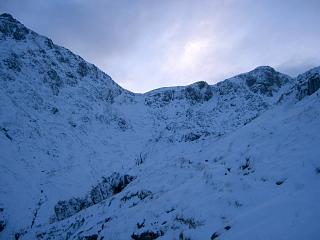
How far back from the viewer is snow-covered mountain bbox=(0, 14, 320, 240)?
37.5 feet

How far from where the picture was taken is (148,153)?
186 ft

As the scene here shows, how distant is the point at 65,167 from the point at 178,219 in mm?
38557

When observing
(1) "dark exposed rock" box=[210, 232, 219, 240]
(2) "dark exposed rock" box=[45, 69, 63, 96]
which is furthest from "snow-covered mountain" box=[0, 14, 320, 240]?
(2) "dark exposed rock" box=[45, 69, 63, 96]

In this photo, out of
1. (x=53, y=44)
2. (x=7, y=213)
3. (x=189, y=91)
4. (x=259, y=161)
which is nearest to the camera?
(x=259, y=161)


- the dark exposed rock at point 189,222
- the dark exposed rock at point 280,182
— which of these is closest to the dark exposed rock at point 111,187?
the dark exposed rock at point 189,222

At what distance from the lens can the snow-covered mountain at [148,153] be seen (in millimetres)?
11422

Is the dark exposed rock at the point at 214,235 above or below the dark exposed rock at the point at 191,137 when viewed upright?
below

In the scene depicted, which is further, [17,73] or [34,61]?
[34,61]

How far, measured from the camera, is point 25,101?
57312 mm

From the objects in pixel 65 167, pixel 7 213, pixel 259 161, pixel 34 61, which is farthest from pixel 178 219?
pixel 34 61

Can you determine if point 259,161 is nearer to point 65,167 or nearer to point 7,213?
point 7,213

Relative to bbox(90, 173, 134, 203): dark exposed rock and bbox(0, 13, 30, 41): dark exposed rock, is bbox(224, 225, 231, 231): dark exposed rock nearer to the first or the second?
bbox(90, 173, 134, 203): dark exposed rock

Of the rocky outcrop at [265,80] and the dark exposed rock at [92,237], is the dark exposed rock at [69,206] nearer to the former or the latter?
the dark exposed rock at [92,237]

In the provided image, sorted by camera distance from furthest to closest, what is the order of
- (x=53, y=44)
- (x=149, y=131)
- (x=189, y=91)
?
(x=189, y=91)
(x=53, y=44)
(x=149, y=131)
